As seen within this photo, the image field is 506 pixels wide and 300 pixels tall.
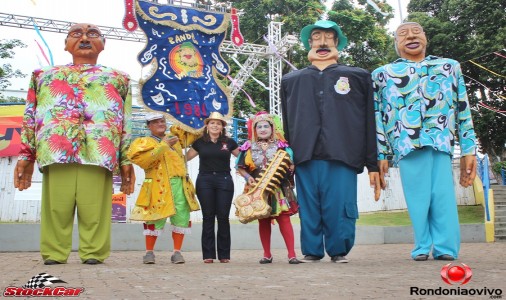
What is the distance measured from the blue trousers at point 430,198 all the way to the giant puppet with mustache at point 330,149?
1.17ft

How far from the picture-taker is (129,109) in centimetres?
580

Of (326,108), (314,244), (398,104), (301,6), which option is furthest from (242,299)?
(301,6)

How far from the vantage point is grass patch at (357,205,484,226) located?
13.4m

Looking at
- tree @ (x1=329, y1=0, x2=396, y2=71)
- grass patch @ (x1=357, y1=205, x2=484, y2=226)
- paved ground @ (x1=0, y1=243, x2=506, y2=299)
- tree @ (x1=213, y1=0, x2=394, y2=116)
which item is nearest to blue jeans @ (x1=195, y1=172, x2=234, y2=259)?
paved ground @ (x1=0, y1=243, x2=506, y2=299)

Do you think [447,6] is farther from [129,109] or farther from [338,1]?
[129,109]

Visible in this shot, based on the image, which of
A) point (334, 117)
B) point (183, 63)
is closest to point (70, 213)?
point (183, 63)

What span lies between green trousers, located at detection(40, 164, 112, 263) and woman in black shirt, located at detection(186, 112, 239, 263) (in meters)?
1.04

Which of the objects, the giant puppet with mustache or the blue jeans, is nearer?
the giant puppet with mustache

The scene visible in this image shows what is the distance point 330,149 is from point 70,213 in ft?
8.02

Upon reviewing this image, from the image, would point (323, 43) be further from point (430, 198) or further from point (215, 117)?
point (430, 198)

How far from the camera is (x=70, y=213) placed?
17.6 feet

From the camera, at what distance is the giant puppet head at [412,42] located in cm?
588

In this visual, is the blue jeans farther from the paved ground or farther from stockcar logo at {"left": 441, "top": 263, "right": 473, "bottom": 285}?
stockcar logo at {"left": 441, "top": 263, "right": 473, "bottom": 285}

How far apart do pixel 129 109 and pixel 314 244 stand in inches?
86.8
